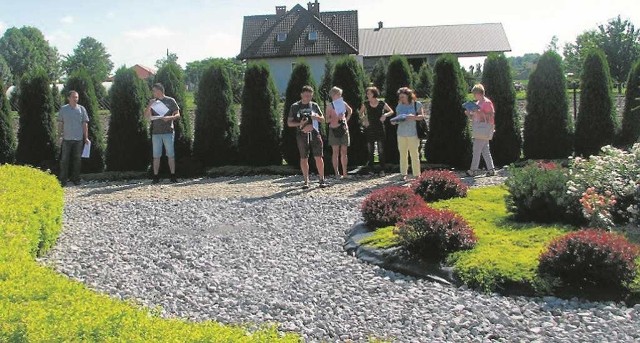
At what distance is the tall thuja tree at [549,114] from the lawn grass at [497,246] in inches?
206

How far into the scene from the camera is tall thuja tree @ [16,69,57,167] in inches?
536

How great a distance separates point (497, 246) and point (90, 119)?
9779 mm

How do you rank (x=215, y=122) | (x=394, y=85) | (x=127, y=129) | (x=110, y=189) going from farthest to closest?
(x=215, y=122) → (x=127, y=129) → (x=394, y=85) → (x=110, y=189)

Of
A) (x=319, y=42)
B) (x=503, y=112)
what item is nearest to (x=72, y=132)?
(x=503, y=112)

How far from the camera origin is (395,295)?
530 cm

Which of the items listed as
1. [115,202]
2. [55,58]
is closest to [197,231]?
[115,202]

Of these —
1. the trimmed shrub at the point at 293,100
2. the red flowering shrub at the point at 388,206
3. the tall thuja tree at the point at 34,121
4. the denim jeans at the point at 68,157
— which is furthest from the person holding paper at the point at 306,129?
the tall thuja tree at the point at 34,121

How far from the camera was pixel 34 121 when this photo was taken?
13.6 m

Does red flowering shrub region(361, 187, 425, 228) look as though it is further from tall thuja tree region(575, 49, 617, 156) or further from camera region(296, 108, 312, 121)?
tall thuja tree region(575, 49, 617, 156)

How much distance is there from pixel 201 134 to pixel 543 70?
642 cm

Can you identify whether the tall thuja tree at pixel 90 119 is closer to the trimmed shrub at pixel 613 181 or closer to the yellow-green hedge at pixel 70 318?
the yellow-green hedge at pixel 70 318

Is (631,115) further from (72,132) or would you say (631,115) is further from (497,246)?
(72,132)

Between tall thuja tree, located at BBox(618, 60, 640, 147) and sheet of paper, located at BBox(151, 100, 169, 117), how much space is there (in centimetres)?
805

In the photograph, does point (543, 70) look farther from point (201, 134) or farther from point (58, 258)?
point (58, 258)
